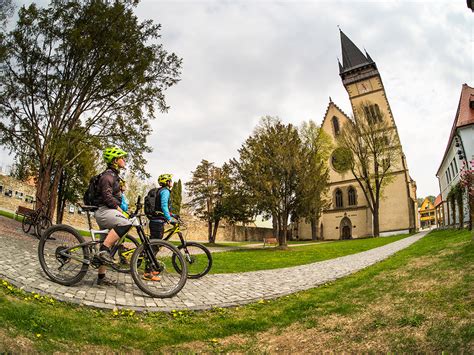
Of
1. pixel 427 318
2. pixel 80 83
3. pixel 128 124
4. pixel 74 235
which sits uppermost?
pixel 80 83

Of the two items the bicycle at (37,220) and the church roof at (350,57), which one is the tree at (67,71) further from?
the church roof at (350,57)

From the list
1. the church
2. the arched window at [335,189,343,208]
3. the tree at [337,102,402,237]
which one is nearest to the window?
the tree at [337,102,402,237]

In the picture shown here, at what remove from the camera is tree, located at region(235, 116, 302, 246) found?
740 inches

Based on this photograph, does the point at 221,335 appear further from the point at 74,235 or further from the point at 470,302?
the point at 470,302

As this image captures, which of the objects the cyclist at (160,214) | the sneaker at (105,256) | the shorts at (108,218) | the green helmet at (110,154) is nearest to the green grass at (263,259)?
the cyclist at (160,214)

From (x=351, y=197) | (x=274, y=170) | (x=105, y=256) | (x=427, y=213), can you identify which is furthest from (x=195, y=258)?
(x=427, y=213)

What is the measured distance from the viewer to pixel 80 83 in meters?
14.6

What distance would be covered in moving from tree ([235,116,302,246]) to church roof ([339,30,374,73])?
34169 mm

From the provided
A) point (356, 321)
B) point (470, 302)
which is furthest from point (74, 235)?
point (470, 302)

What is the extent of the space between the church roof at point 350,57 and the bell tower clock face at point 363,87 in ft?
10.7

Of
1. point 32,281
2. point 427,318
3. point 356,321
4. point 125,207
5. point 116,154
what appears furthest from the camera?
point 125,207

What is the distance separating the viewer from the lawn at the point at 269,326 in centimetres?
313

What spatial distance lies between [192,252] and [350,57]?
5077 centimetres

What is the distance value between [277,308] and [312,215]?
15.5 metres
